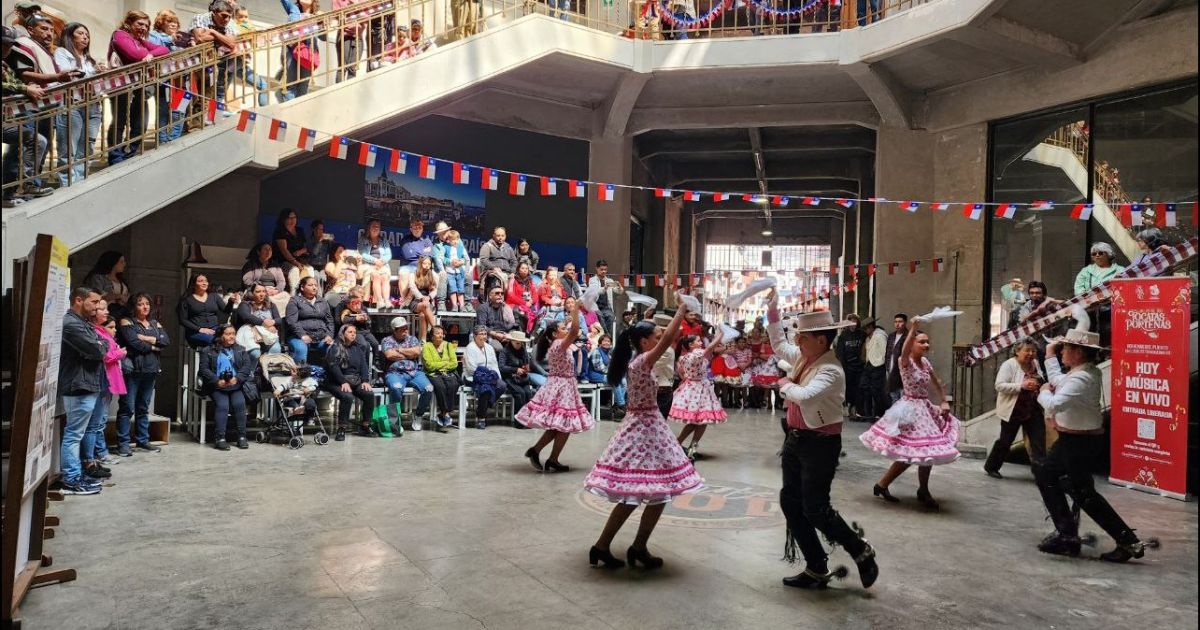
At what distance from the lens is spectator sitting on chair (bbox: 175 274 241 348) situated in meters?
9.52

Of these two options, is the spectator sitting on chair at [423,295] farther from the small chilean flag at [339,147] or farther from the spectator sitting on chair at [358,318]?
the small chilean flag at [339,147]

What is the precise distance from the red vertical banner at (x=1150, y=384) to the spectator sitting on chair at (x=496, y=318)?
771 centimetres

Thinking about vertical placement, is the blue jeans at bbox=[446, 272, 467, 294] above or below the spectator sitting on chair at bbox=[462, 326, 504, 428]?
above

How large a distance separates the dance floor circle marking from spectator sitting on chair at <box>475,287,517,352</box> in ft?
16.9

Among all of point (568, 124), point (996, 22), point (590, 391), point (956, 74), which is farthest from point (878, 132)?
point (590, 391)

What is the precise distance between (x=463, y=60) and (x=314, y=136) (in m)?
3.12

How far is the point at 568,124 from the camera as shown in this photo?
16.6m

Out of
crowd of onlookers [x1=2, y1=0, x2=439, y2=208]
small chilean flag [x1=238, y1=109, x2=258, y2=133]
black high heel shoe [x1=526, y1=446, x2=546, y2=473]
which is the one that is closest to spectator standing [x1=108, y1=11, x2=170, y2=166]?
crowd of onlookers [x1=2, y1=0, x2=439, y2=208]

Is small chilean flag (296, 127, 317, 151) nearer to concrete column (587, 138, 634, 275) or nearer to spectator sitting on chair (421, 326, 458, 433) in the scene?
spectator sitting on chair (421, 326, 458, 433)

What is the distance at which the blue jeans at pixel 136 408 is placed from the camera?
27.9ft

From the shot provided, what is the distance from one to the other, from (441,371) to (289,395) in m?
2.25

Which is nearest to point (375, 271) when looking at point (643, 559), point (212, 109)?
point (212, 109)

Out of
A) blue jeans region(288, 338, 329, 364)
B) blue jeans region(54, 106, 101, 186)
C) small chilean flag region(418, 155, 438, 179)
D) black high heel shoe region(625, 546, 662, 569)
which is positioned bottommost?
black high heel shoe region(625, 546, 662, 569)

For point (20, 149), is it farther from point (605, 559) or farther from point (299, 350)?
point (605, 559)
